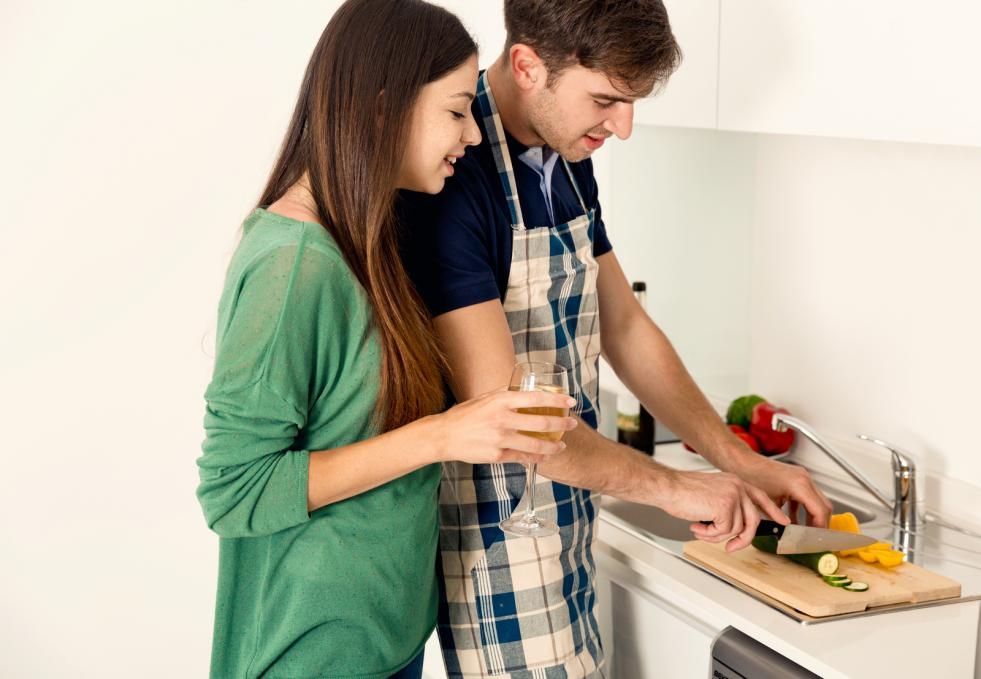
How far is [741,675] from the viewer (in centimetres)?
153

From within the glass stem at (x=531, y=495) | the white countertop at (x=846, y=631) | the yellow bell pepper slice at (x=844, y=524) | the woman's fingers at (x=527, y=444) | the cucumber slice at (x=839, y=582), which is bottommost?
the white countertop at (x=846, y=631)

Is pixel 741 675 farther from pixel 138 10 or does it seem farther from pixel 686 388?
pixel 138 10

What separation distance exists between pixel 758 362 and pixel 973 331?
56 cm

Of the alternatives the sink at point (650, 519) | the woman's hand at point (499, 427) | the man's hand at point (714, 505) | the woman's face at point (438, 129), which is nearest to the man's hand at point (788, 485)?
the man's hand at point (714, 505)

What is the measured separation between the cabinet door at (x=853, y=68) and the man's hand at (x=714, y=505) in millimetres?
537

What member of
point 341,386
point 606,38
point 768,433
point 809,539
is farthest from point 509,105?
point 768,433

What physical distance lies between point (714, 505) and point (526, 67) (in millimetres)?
641

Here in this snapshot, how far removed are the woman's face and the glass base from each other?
1.32ft

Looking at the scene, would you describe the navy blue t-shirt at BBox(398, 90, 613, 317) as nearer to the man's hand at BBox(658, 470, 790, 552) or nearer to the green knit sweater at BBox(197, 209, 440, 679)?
the green knit sweater at BBox(197, 209, 440, 679)

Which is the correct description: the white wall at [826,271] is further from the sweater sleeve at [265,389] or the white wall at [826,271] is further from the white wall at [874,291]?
the sweater sleeve at [265,389]

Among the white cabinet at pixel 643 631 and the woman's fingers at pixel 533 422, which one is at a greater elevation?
the woman's fingers at pixel 533 422

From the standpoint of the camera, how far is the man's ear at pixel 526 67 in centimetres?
150

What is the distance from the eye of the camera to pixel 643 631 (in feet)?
5.99

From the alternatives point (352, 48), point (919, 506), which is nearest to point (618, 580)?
point (919, 506)
